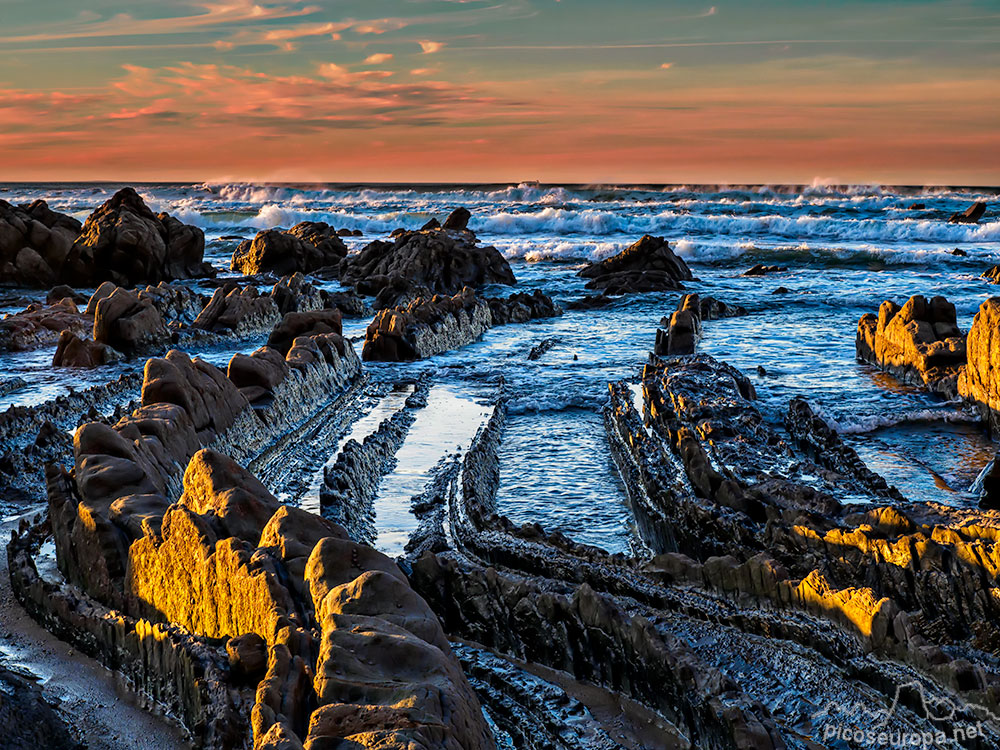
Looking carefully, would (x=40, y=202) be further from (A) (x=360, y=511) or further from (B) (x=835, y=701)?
(B) (x=835, y=701)

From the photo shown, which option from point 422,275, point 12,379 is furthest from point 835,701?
point 422,275

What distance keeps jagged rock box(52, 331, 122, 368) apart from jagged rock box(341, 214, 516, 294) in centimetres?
1130

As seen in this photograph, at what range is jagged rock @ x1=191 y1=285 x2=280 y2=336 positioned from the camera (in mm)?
20531

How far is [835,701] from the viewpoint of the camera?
5.26 metres

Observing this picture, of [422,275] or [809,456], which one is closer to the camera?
[809,456]

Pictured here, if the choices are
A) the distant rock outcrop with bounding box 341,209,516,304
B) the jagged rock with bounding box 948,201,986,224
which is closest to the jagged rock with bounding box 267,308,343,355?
the distant rock outcrop with bounding box 341,209,516,304

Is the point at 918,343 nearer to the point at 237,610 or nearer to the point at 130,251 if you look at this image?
the point at 237,610

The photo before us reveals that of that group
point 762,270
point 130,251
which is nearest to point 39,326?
point 130,251

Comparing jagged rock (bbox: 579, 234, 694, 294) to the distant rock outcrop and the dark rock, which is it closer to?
the distant rock outcrop

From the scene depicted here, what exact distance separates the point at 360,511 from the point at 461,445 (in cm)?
267

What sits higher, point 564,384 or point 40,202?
point 40,202

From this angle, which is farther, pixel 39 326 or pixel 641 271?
pixel 641 271

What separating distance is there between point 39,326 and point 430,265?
12566 millimetres

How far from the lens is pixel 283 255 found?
115 feet
